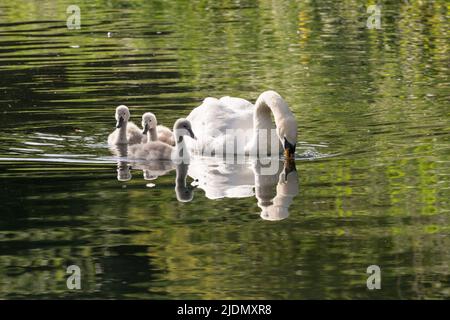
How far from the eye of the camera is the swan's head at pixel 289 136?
42.9 ft

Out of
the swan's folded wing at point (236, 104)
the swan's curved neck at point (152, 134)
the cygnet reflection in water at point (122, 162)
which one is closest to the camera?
the cygnet reflection in water at point (122, 162)

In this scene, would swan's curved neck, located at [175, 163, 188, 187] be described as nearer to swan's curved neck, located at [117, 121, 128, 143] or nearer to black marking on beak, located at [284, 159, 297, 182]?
black marking on beak, located at [284, 159, 297, 182]

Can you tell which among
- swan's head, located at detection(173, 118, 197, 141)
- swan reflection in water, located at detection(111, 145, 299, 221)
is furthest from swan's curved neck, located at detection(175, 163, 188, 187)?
swan's head, located at detection(173, 118, 197, 141)

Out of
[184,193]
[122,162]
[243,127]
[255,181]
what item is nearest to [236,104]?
[243,127]

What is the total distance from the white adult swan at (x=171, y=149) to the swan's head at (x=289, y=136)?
1.16 meters

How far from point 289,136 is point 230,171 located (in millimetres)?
698

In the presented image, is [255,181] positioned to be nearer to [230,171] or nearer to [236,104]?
[230,171]

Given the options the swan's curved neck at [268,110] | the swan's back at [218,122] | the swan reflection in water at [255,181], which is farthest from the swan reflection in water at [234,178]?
the swan's curved neck at [268,110]

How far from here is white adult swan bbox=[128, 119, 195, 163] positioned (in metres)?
13.8

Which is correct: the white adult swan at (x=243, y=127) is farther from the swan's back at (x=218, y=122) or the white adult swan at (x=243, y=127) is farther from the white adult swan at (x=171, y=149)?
the white adult swan at (x=171, y=149)

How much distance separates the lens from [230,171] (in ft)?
42.5

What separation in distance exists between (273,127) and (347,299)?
18.1 feet

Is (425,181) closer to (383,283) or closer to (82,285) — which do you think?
(383,283)
